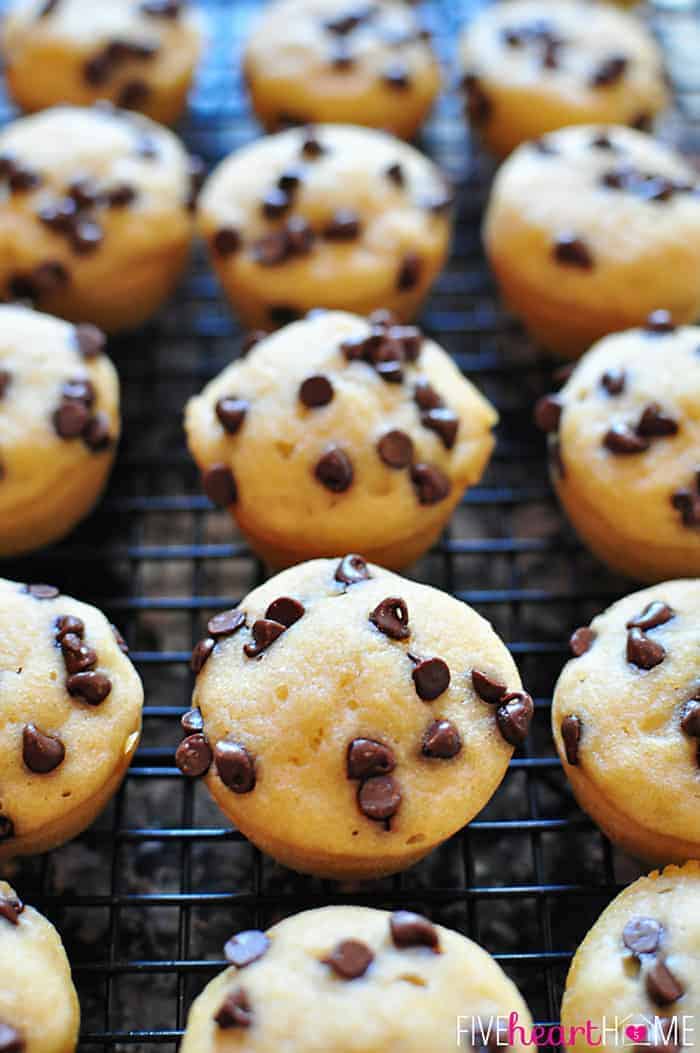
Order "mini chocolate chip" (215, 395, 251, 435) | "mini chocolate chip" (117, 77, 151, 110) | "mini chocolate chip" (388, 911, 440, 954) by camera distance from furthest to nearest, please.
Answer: "mini chocolate chip" (117, 77, 151, 110), "mini chocolate chip" (215, 395, 251, 435), "mini chocolate chip" (388, 911, 440, 954)

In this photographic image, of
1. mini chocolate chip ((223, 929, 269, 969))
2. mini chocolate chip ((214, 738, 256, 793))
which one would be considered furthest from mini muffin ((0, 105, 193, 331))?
mini chocolate chip ((223, 929, 269, 969))

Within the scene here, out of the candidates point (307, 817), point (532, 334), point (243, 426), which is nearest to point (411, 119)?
point (532, 334)

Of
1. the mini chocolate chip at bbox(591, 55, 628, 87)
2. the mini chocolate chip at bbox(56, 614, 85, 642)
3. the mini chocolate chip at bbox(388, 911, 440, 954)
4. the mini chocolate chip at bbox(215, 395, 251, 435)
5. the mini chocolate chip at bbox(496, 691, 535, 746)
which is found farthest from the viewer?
the mini chocolate chip at bbox(591, 55, 628, 87)

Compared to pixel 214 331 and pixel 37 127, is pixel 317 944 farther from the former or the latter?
pixel 37 127

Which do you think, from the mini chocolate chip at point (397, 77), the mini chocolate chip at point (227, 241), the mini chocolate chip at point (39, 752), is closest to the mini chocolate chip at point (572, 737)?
the mini chocolate chip at point (39, 752)

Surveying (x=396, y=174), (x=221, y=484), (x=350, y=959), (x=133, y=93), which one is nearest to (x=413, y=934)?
(x=350, y=959)

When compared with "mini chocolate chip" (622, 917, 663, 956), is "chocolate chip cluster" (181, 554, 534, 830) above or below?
above

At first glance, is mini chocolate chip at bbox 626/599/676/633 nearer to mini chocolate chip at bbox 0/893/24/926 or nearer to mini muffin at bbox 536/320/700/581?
mini muffin at bbox 536/320/700/581
